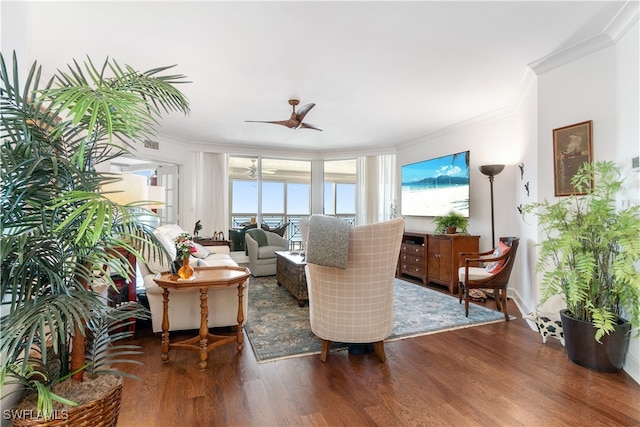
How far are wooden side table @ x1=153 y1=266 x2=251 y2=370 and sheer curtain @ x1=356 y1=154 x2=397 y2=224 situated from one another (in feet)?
16.3

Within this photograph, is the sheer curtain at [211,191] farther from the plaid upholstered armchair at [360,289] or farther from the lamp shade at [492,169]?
the lamp shade at [492,169]

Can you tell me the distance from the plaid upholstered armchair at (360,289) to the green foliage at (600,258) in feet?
3.89

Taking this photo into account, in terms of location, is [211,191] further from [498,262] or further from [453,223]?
[498,262]

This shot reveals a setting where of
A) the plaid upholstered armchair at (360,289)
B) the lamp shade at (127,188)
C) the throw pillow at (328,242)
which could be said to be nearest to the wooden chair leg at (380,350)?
the plaid upholstered armchair at (360,289)

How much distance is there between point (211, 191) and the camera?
21.5 ft

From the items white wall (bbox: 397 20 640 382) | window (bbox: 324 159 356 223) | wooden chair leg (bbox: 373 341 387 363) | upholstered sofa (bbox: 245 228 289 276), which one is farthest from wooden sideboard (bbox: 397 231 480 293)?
window (bbox: 324 159 356 223)

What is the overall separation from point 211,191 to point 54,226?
19.1 feet

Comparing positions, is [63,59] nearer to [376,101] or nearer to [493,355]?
[376,101]

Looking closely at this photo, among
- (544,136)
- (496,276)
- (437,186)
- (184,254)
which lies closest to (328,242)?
(184,254)

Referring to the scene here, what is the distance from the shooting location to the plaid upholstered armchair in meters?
2.07

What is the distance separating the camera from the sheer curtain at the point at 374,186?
705 cm

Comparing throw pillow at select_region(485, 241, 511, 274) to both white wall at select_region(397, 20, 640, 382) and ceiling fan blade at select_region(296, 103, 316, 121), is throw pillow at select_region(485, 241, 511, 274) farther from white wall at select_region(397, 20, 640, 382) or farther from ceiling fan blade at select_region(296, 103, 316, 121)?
ceiling fan blade at select_region(296, 103, 316, 121)

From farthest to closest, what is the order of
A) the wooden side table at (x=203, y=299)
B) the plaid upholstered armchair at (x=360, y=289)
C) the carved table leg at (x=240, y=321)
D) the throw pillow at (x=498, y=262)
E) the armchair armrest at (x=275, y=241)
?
the armchair armrest at (x=275, y=241) → the throw pillow at (x=498, y=262) → the carved table leg at (x=240, y=321) → the wooden side table at (x=203, y=299) → the plaid upholstered armchair at (x=360, y=289)

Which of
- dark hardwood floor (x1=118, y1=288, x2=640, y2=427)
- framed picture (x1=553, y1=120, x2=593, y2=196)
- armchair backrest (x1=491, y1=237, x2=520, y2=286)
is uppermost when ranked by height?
framed picture (x1=553, y1=120, x2=593, y2=196)
